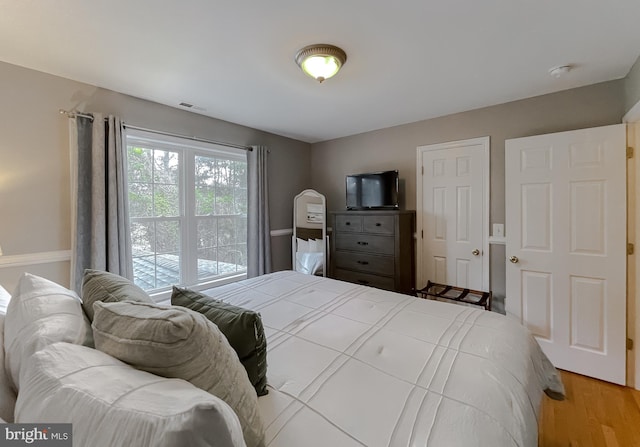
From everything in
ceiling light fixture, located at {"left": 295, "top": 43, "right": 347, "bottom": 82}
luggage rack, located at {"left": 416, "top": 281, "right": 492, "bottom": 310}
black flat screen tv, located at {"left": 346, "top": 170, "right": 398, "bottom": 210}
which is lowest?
luggage rack, located at {"left": 416, "top": 281, "right": 492, "bottom": 310}

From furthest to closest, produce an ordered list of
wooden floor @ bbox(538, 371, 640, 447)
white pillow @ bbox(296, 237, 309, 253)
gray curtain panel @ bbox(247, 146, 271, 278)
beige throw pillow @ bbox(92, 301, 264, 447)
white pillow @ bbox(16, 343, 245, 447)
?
white pillow @ bbox(296, 237, 309, 253) < gray curtain panel @ bbox(247, 146, 271, 278) < wooden floor @ bbox(538, 371, 640, 447) < beige throw pillow @ bbox(92, 301, 264, 447) < white pillow @ bbox(16, 343, 245, 447)

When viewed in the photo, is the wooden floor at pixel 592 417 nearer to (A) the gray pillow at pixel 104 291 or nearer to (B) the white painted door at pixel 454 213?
(B) the white painted door at pixel 454 213

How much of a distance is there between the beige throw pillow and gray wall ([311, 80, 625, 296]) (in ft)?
9.28

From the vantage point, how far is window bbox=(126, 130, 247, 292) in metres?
2.70

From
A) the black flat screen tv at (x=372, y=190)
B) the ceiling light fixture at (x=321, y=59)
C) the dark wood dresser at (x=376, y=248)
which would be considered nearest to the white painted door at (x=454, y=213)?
the dark wood dresser at (x=376, y=248)

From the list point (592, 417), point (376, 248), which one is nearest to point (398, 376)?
point (592, 417)

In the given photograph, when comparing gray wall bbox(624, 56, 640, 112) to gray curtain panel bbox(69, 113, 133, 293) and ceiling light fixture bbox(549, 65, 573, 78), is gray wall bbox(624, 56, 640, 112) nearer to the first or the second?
ceiling light fixture bbox(549, 65, 573, 78)

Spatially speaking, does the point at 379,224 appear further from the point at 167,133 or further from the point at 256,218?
the point at 167,133

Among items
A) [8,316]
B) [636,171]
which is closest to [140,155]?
[8,316]

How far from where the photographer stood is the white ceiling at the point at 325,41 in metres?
1.46

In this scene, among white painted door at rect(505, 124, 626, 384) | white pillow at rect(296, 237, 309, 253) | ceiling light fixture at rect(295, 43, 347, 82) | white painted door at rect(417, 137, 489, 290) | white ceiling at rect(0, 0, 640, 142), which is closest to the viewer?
white ceiling at rect(0, 0, 640, 142)

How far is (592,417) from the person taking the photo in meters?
1.86

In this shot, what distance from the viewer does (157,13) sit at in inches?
58.0

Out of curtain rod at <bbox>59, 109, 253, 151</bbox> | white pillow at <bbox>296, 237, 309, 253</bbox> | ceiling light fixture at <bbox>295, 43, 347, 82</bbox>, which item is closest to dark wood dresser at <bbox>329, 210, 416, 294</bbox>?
white pillow at <bbox>296, 237, 309, 253</bbox>
